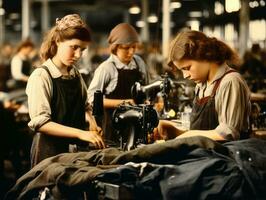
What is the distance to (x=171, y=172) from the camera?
236 cm

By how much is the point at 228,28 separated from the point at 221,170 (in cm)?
1675

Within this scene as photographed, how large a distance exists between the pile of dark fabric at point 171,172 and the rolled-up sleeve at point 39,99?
30.0 inches

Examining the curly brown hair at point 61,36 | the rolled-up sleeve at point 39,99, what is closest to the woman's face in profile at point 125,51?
the curly brown hair at point 61,36

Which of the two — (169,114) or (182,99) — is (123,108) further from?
(182,99)

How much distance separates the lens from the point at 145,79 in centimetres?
552

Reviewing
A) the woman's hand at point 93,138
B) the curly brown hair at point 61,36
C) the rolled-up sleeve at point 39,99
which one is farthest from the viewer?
the curly brown hair at point 61,36

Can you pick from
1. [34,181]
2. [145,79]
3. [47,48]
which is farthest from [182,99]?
[34,181]

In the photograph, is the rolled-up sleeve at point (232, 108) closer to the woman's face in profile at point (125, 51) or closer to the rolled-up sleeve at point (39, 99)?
the rolled-up sleeve at point (39, 99)

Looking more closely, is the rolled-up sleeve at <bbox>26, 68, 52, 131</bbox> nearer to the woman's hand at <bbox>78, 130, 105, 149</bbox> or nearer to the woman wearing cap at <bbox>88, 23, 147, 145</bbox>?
the woman's hand at <bbox>78, 130, 105, 149</bbox>

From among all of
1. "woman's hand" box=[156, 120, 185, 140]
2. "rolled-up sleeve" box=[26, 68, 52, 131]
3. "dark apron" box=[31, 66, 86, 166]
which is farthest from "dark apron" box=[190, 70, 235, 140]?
"rolled-up sleeve" box=[26, 68, 52, 131]

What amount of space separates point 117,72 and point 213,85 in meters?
2.14

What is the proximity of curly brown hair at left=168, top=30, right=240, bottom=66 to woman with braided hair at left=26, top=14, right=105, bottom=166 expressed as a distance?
2.07 feet

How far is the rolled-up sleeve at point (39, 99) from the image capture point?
3402 mm

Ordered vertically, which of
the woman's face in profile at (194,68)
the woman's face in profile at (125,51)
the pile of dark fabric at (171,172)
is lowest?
the pile of dark fabric at (171,172)
